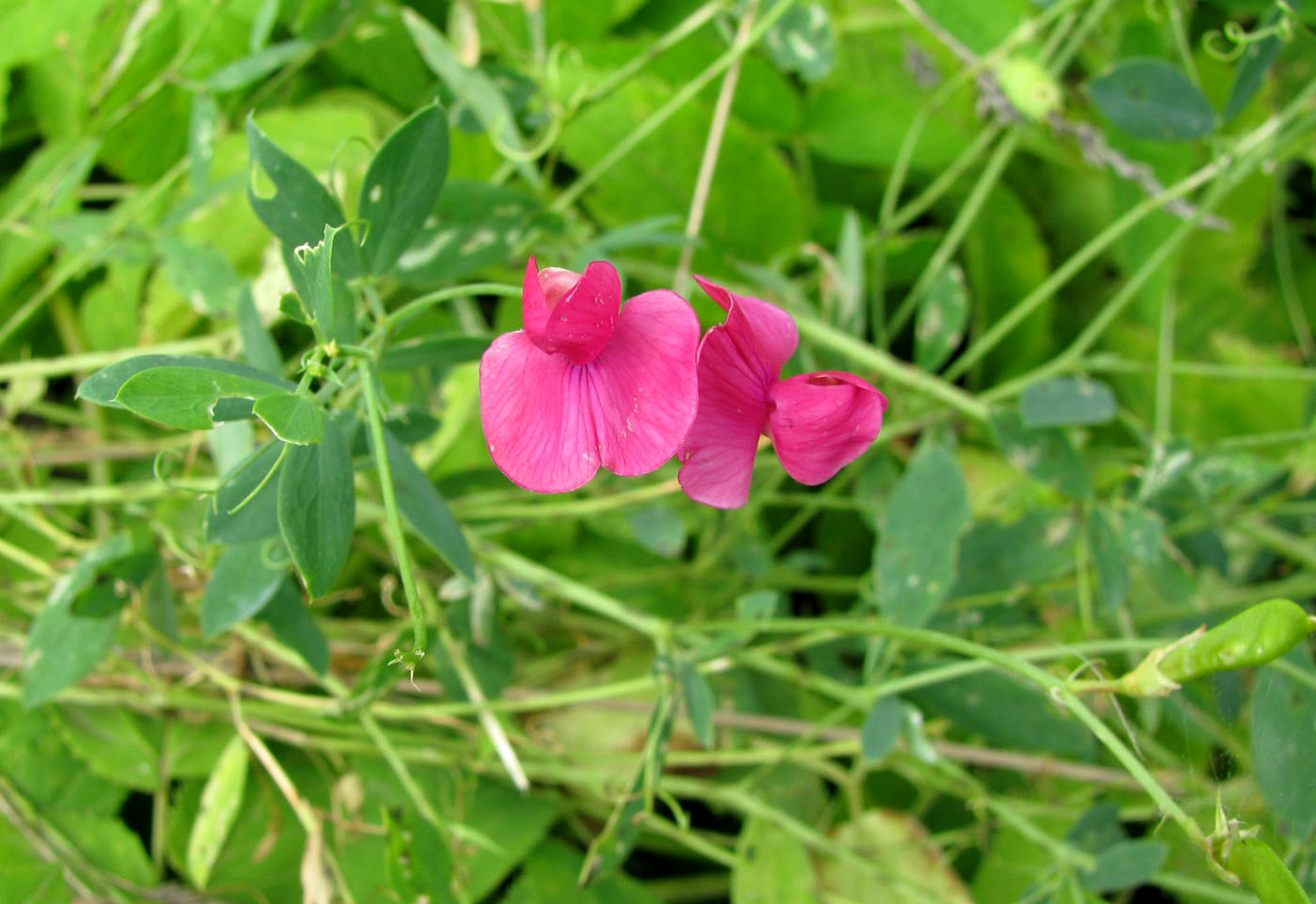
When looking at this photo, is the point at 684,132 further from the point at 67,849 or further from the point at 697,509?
the point at 67,849

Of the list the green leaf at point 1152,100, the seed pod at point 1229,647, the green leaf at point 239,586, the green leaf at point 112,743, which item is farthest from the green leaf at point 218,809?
the green leaf at point 1152,100

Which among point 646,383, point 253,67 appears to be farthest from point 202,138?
point 646,383

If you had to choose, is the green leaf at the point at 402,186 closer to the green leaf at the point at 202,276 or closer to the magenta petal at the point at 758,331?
the magenta petal at the point at 758,331

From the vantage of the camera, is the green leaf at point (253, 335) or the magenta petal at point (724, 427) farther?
the green leaf at point (253, 335)

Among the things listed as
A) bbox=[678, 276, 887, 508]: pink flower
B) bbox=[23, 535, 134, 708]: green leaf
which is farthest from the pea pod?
bbox=[23, 535, 134, 708]: green leaf

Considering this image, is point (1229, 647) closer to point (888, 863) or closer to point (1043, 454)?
Answer: point (1043, 454)
